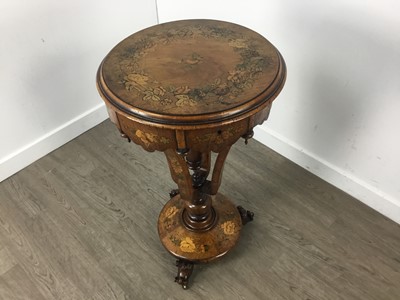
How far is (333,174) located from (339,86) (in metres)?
0.47

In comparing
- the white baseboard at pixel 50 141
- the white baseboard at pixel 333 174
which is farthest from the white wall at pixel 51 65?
the white baseboard at pixel 333 174

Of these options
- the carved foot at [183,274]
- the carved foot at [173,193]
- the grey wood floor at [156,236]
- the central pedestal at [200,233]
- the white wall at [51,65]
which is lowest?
the grey wood floor at [156,236]

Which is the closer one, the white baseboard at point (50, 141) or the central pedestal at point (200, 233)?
the central pedestal at point (200, 233)

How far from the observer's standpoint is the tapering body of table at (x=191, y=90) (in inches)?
38.1

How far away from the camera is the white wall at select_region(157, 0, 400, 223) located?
1.38 metres

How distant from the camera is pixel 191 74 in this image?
1083 mm

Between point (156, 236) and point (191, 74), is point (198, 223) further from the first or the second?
point (191, 74)

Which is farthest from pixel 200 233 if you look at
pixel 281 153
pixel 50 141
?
pixel 50 141

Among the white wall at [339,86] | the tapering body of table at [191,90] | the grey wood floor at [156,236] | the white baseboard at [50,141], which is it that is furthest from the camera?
the white baseboard at [50,141]

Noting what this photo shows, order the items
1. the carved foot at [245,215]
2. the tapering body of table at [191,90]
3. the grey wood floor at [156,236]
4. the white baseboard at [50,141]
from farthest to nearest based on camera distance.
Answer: the white baseboard at [50,141] < the carved foot at [245,215] < the grey wood floor at [156,236] < the tapering body of table at [191,90]

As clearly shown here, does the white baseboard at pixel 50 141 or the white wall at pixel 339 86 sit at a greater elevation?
the white wall at pixel 339 86

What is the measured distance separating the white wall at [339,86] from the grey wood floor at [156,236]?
4.9 inches

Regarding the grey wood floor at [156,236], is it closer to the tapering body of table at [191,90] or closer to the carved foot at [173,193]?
the carved foot at [173,193]

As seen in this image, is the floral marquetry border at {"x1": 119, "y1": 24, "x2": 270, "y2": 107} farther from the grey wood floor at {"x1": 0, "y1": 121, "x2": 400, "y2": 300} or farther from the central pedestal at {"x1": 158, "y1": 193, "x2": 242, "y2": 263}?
the grey wood floor at {"x1": 0, "y1": 121, "x2": 400, "y2": 300}
